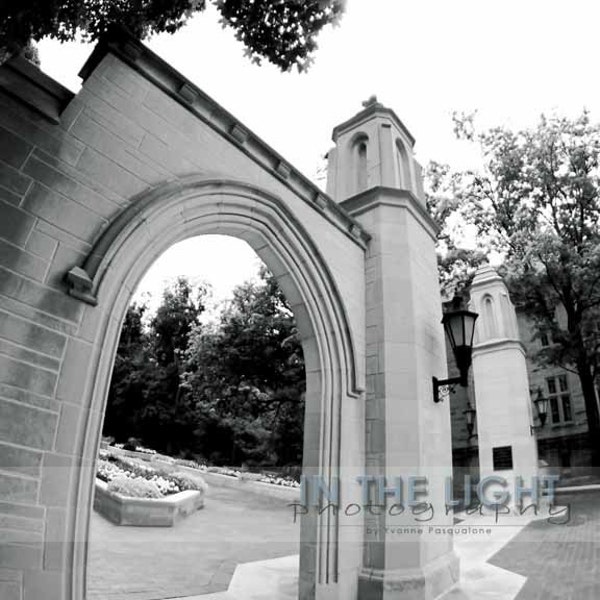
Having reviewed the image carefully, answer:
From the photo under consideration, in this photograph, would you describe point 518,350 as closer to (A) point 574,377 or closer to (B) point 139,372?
(A) point 574,377

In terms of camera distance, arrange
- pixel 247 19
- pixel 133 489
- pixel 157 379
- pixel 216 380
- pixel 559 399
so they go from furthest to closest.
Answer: pixel 157 379, pixel 559 399, pixel 216 380, pixel 133 489, pixel 247 19

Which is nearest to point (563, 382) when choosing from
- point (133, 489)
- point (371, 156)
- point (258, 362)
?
point (258, 362)

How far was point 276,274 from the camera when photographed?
4969 mm

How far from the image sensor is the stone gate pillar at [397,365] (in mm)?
4594

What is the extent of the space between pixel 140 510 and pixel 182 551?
1835 mm

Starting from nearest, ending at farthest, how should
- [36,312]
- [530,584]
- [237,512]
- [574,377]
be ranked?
1. [36,312]
2. [530,584]
3. [237,512]
4. [574,377]

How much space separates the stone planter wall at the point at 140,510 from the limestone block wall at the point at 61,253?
519 centimetres

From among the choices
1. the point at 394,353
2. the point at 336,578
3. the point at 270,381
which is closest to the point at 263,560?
the point at 336,578

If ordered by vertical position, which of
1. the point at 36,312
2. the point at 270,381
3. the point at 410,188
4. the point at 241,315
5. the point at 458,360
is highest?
the point at 241,315

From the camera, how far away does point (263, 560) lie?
5.80 m

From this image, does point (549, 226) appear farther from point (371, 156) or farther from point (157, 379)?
point (157, 379)

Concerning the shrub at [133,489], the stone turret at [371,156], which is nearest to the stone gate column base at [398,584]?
the stone turret at [371,156]

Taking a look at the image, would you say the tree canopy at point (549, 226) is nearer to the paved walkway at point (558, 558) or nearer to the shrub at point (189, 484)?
the paved walkway at point (558, 558)

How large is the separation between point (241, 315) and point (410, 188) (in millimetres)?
11244
